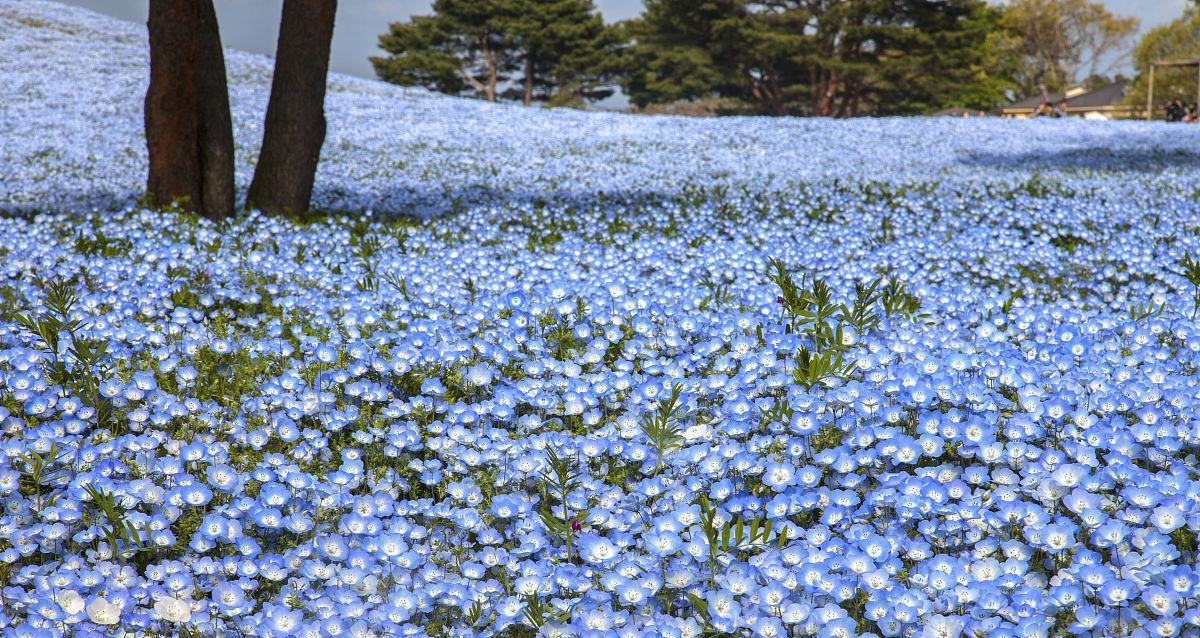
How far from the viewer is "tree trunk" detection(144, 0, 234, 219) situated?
7410 mm

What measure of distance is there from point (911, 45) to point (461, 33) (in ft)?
69.0

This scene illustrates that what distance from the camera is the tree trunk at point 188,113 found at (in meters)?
7.41

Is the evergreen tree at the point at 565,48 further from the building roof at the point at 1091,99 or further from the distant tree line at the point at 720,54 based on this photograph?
the building roof at the point at 1091,99

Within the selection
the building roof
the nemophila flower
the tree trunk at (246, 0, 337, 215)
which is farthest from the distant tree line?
the nemophila flower

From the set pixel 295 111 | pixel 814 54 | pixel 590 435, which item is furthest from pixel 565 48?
pixel 590 435

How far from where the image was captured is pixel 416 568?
2844 millimetres

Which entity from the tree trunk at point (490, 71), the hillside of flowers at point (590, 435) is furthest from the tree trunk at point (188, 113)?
the tree trunk at point (490, 71)

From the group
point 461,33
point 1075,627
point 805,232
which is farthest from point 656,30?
point 1075,627

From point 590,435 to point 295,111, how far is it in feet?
18.1

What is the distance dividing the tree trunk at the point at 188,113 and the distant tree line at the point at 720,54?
33.6 metres

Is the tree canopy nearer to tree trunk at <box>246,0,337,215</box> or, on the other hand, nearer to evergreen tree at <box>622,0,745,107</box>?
evergreen tree at <box>622,0,745,107</box>

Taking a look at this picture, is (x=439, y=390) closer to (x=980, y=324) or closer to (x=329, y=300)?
(x=329, y=300)

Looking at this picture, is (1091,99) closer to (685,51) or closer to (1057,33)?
(1057,33)

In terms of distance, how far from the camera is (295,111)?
308 inches
